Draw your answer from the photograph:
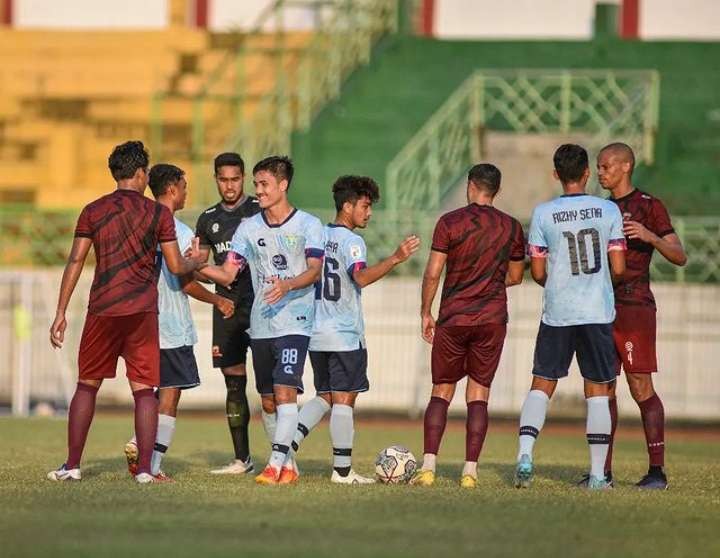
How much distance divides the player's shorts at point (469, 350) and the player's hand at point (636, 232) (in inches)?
40.6

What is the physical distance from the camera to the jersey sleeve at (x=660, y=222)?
1195 cm

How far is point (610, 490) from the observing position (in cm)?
A: 1143

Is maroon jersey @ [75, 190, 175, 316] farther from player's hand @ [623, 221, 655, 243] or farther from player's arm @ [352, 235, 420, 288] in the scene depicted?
player's hand @ [623, 221, 655, 243]

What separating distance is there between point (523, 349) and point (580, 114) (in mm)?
5305

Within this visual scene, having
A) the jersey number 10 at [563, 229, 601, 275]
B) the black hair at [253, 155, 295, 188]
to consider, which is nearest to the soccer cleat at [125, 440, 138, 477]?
the black hair at [253, 155, 295, 188]

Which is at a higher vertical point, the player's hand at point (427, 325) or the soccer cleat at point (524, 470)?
the player's hand at point (427, 325)

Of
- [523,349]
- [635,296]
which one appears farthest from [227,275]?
[523,349]

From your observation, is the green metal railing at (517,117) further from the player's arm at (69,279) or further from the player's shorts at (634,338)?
the player's arm at (69,279)

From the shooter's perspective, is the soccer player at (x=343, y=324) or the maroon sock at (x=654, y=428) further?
the maroon sock at (x=654, y=428)

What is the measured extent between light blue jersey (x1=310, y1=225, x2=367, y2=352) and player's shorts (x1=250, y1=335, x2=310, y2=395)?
18 centimetres

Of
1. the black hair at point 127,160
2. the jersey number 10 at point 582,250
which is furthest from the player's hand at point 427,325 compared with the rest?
the black hair at point 127,160

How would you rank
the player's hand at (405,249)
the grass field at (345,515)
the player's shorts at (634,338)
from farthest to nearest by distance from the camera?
the player's shorts at (634,338)
the player's hand at (405,249)
the grass field at (345,515)

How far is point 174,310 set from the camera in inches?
485

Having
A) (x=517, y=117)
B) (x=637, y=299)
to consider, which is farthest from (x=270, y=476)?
(x=517, y=117)
